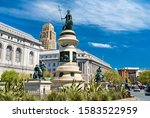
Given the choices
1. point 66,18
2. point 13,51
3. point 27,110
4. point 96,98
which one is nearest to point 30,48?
point 13,51

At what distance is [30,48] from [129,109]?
9670 centimetres

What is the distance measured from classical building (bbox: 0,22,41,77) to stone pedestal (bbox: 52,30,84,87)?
193 ft

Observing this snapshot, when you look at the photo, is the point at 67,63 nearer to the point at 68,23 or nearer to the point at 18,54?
the point at 68,23

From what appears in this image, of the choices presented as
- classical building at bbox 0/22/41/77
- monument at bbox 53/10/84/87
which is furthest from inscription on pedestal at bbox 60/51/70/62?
classical building at bbox 0/22/41/77

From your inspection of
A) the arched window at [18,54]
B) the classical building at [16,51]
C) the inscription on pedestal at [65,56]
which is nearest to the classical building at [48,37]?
the classical building at [16,51]

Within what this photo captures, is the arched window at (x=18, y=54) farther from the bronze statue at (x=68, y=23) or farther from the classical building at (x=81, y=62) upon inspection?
the bronze statue at (x=68, y=23)

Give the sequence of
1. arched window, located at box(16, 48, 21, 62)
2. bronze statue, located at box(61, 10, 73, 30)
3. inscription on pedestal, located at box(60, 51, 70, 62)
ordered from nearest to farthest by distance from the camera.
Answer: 1. inscription on pedestal, located at box(60, 51, 70, 62)
2. bronze statue, located at box(61, 10, 73, 30)
3. arched window, located at box(16, 48, 21, 62)

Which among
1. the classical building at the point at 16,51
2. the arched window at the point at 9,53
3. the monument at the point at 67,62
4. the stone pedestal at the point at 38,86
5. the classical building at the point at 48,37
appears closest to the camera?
the stone pedestal at the point at 38,86

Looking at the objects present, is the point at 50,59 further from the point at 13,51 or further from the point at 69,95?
the point at 69,95

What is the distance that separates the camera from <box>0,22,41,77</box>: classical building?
87.7 meters

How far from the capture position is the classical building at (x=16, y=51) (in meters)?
87.7

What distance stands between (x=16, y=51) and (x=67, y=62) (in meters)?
68.2

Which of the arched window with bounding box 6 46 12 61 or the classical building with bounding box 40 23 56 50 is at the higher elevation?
the classical building with bounding box 40 23 56 50

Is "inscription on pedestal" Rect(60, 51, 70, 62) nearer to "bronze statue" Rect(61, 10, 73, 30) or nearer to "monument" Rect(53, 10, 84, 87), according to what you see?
"monument" Rect(53, 10, 84, 87)
